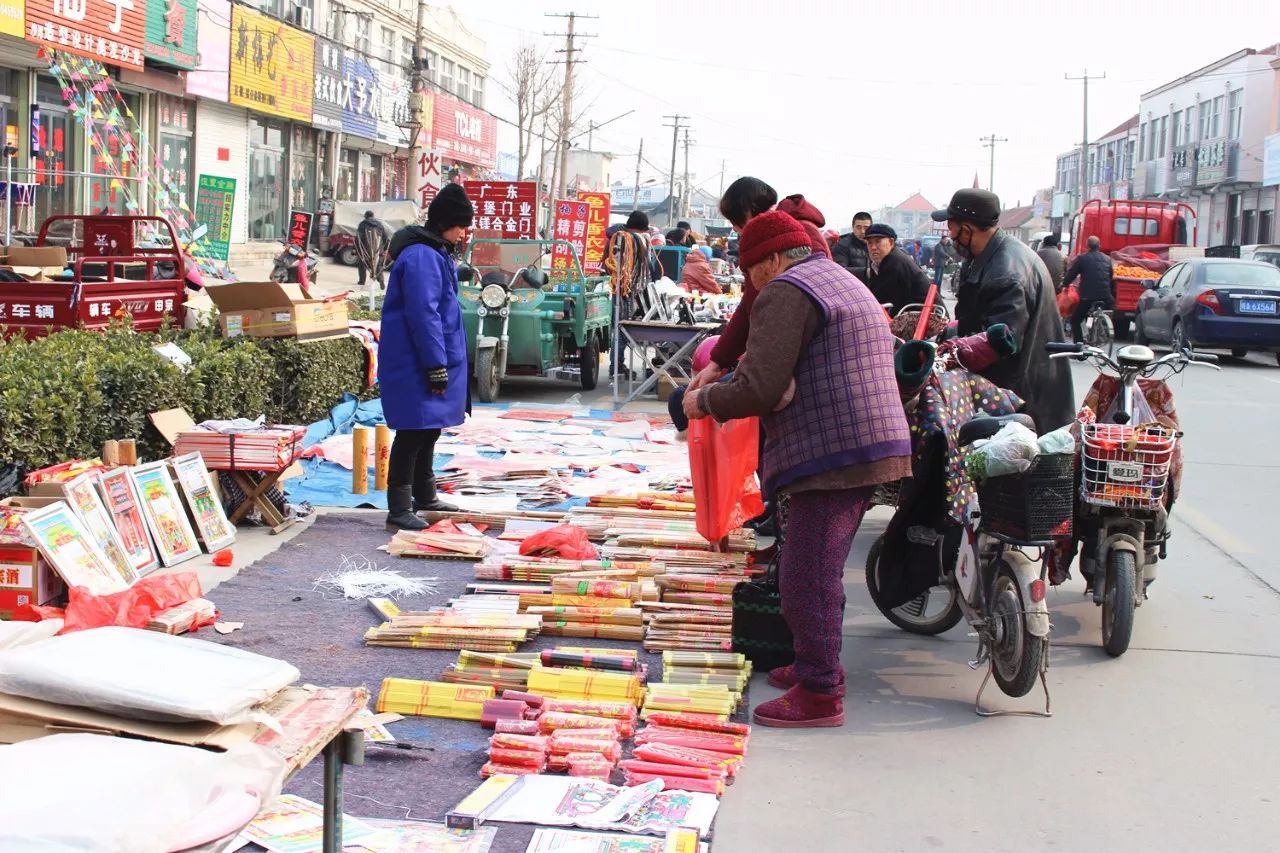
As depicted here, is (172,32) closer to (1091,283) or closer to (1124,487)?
(1091,283)

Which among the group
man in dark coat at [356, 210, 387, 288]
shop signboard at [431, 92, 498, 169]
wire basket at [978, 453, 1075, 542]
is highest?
shop signboard at [431, 92, 498, 169]

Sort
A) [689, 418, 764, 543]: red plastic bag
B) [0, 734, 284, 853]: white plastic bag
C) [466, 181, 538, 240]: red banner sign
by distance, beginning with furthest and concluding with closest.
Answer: [466, 181, 538, 240]: red banner sign → [689, 418, 764, 543]: red plastic bag → [0, 734, 284, 853]: white plastic bag

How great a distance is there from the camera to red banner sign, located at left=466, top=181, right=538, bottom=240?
1812 centimetres

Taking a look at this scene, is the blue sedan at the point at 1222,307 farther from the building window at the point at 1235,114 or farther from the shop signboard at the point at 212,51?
the building window at the point at 1235,114

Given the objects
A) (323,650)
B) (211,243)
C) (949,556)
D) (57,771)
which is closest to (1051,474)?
(949,556)

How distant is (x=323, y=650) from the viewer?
223 inches

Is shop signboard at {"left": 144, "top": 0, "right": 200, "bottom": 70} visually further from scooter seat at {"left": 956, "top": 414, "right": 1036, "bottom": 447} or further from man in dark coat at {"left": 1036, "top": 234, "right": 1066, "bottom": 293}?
scooter seat at {"left": 956, "top": 414, "right": 1036, "bottom": 447}

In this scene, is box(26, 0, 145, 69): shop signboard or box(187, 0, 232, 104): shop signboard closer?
box(26, 0, 145, 69): shop signboard

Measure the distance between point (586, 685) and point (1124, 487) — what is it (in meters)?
A: 2.39

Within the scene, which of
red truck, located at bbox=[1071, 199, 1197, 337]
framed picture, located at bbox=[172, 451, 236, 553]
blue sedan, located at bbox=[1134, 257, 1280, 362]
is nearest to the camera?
framed picture, located at bbox=[172, 451, 236, 553]

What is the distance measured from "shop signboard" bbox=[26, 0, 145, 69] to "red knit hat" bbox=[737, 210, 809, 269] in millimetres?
18576

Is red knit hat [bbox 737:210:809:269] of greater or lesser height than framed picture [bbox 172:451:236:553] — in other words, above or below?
above

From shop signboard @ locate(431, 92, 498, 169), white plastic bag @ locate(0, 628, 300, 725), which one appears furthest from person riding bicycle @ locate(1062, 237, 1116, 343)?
shop signboard @ locate(431, 92, 498, 169)

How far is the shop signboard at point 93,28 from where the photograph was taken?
2064 centimetres
